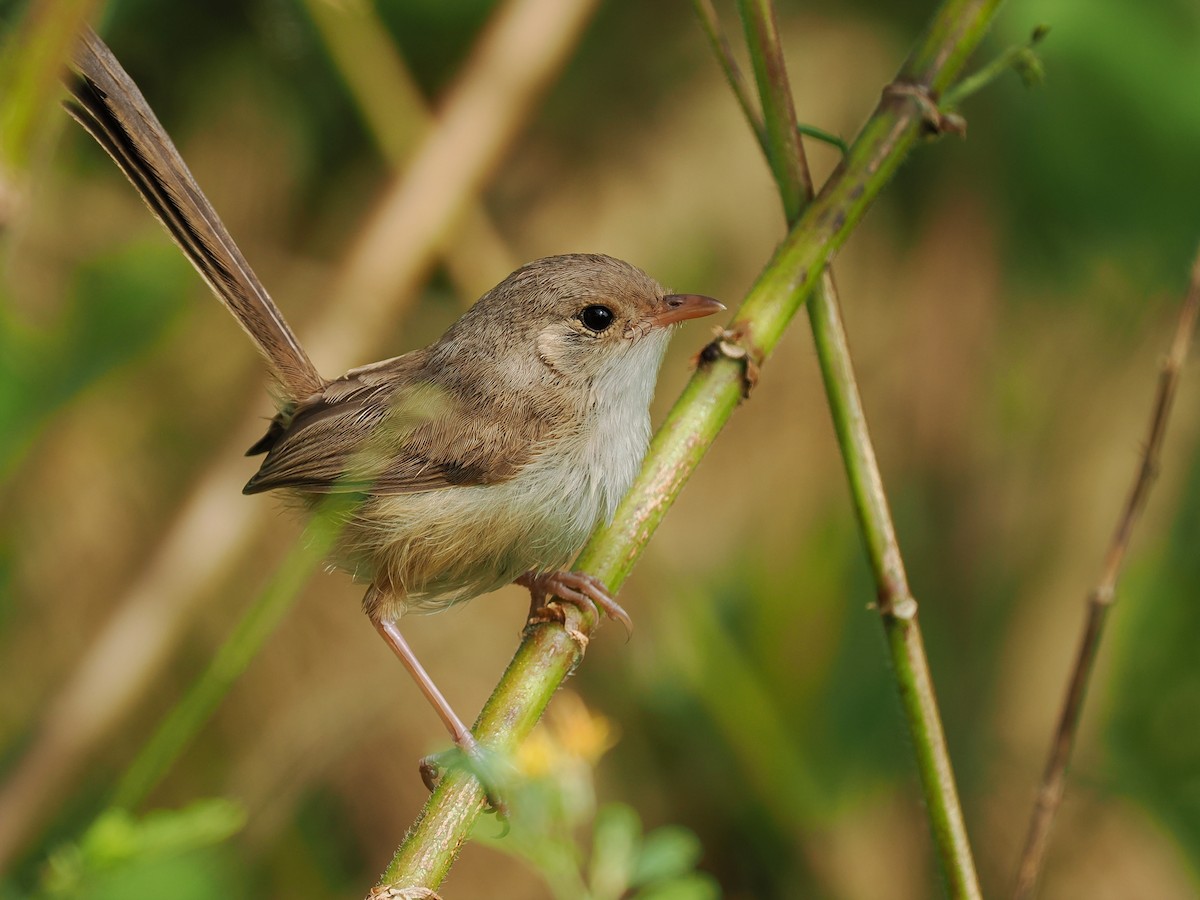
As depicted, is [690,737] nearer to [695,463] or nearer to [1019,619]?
[1019,619]

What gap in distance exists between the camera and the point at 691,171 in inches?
188

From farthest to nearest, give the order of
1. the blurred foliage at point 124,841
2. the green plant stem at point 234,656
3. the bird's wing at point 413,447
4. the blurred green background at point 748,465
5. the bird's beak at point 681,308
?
the blurred green background at point 748,465
the bird's beak at point 681,308
the bird's wing at point 413,447
the blurred foliage at point 124,841
the green plant stem at point 234,656

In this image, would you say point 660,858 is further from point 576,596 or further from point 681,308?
point 681,308

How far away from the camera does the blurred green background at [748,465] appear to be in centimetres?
398

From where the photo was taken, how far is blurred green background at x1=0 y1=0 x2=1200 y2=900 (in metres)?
3.98

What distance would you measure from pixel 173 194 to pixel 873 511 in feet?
4.59

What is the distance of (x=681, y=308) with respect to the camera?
290cm

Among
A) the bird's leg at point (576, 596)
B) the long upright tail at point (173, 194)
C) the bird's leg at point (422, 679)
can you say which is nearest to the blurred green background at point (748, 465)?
the long upright tail at point (173, 194)

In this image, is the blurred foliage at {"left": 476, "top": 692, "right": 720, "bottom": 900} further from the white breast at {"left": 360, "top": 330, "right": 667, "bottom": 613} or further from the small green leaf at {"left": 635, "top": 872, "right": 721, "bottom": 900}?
the white breast at {"left": 360, "top": 330, "right": 667, "bottom": 613}

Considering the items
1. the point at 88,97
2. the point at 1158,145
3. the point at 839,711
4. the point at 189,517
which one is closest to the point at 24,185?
the point at 88,97

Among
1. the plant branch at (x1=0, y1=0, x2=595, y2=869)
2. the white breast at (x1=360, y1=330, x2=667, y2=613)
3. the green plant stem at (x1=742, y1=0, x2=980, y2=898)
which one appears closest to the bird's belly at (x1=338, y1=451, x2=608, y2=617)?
the white breast at (x1=360, y1=330, x2=667, y2=613)

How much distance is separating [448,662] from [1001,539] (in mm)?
2097

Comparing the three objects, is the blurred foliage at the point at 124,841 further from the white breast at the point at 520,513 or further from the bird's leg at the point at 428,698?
the white breast at the point at 520,513

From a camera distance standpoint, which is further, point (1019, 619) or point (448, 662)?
point (448, 662)
